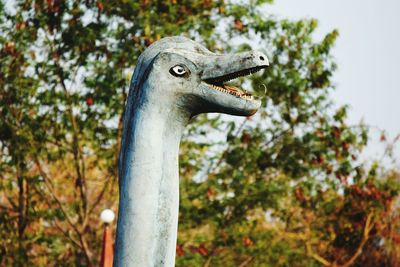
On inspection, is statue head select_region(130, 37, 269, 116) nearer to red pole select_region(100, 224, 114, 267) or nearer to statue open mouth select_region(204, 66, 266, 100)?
statue open mouth select_region(204, 66, 266, 100)

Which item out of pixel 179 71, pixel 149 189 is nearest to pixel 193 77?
pixel 179 71

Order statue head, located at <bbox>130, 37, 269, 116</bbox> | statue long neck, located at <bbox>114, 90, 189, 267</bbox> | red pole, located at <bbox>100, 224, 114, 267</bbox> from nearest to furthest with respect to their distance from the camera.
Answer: statue long neck, located at <bbox>114, 90, 189, 267</bbox>
statue head, located at <bbox>130, 37, 269, 116</bbox>
red pole, located at <bbox>100, 224, 114, 267</bbox>

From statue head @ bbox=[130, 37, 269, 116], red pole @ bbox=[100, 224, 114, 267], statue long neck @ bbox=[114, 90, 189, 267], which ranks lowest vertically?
statue long neck @ bbox=[114, 90, 189, 267]

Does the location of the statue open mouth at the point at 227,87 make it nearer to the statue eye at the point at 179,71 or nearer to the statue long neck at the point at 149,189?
the statue eye at the point at 179,71

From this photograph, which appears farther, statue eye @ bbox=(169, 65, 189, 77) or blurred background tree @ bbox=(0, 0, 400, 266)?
blurred background tree @ bbox=(0, 0, 400, 266)

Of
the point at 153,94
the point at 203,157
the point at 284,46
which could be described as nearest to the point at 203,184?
the point at 203,157

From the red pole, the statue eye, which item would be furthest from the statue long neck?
the red pole

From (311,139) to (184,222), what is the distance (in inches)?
93.9

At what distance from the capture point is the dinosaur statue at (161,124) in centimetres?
280

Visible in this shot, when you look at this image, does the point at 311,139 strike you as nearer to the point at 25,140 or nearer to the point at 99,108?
the point at 99,108

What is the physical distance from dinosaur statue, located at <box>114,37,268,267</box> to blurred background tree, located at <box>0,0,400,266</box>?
25.2 ft

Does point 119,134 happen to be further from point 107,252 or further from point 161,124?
point 161,124

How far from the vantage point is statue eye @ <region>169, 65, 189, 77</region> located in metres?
3.03

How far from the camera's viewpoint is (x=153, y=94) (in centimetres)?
297
